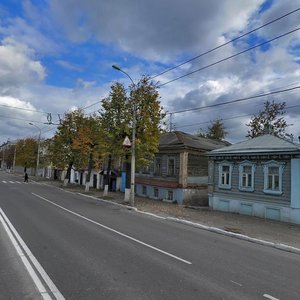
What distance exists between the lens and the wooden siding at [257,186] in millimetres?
19734

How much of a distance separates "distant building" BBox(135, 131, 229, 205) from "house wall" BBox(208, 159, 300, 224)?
17.1ft

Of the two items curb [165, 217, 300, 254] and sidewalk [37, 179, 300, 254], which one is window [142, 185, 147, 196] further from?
curb [165, 217, 300, 254]

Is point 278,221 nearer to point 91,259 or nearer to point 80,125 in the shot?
point 91,259

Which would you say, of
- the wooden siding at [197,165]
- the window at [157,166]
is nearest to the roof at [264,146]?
the wooden siding at [197,165]

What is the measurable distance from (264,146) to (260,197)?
3.17 meters

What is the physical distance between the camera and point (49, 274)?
7.05 meters

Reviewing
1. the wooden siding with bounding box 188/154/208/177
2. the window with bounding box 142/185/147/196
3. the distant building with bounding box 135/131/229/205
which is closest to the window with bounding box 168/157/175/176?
the distant building with bounding box 135/131/229/205

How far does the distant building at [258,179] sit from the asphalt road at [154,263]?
304 inches

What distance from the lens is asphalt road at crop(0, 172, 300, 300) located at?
6.34 metres

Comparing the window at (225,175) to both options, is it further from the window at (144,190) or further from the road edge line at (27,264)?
the road edge line at (27,264)

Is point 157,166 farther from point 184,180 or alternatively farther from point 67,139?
point 67,139

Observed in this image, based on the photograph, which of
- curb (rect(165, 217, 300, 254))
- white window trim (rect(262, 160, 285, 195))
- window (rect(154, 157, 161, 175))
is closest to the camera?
curb (rect(165, 217, 300, 254))

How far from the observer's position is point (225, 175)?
79.9 ft

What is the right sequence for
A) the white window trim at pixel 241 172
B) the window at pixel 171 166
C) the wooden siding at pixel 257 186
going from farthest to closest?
the window at pixel 171 166 → the white window trim at pixel 241 172 → the wooden siding at pixel 257 186
